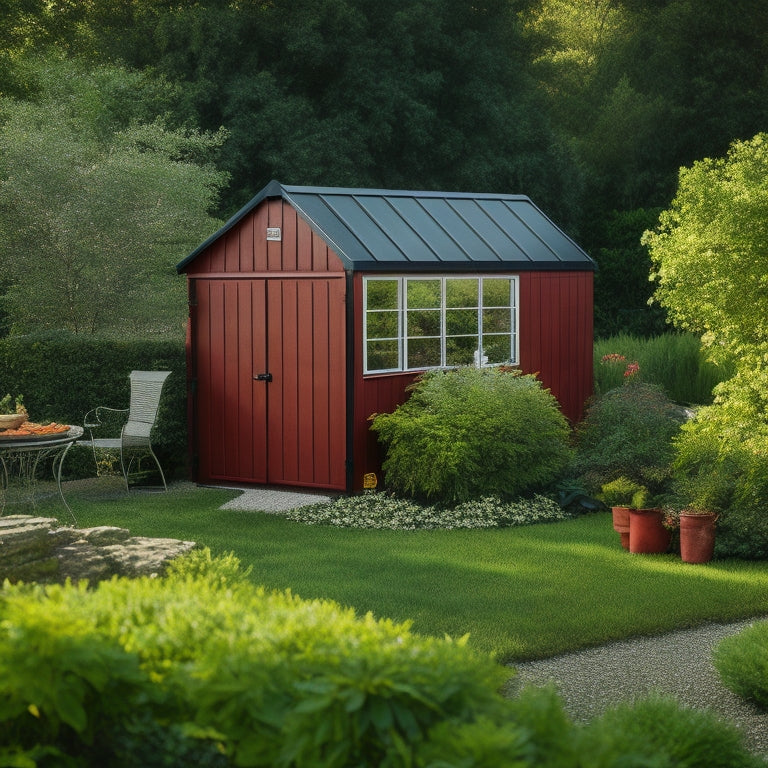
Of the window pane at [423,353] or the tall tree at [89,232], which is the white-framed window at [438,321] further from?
the tall tree at [89,232]

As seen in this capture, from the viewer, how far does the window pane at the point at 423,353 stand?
12609mm

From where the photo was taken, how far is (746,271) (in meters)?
7.88

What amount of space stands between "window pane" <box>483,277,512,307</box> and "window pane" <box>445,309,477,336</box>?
27 centimetres

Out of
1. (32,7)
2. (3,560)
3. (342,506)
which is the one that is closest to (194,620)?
(3,560)

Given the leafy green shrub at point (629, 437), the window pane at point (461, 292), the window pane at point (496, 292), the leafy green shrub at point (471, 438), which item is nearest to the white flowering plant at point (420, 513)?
the leafy green shrub at point (471, 438)

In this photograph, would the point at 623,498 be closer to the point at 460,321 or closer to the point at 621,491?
the point at 621,491

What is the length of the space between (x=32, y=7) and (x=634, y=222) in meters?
14.4

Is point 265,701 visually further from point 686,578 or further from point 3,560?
point 686,578

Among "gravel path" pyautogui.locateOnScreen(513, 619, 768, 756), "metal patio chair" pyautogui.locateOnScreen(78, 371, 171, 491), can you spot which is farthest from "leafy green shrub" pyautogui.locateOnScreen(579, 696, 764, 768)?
"metal patio chair" pyautogui.locateOnScreen(78, 371, 171, 491)

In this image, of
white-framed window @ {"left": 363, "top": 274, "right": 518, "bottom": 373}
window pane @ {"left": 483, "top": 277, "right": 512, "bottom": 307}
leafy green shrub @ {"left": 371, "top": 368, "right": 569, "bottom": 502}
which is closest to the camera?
leafy green shrub @ {"left": 371, "top": 368, "right": 569, "bottom": 502}

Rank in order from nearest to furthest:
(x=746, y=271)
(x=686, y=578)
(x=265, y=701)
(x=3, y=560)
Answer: (x=265, y=701), (x=3, y=560), (x=746, y=271), (x=686, y=578)

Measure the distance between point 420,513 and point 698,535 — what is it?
2734mm

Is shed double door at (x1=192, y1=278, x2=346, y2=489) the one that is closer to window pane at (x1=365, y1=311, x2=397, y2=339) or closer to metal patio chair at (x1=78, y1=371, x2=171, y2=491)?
window pane at (x1=365, y1=311, x2=397, y2=339)

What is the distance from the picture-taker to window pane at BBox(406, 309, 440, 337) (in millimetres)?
12570
